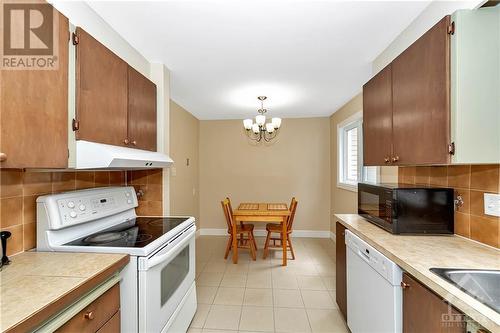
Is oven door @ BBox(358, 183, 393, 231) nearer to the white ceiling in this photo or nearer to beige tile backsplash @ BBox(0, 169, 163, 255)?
the white ceiling

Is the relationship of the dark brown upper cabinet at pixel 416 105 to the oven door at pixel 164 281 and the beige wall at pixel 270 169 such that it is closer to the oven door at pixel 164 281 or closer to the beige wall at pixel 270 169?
the oven door at pixel 164 281

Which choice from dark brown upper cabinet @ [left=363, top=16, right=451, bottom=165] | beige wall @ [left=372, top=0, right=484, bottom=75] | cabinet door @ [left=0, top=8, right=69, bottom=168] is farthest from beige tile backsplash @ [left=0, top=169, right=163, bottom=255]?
beige wall @ [left=372, top=0, right=484, bottom=75]

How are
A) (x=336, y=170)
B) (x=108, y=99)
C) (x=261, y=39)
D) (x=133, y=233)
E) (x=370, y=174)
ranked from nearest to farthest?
(x=108, y=99)
(x=133, y=233)
(x=261, y=39)
(x=370, y=174)
(x=336, y=170)

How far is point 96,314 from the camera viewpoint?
1.06 metres

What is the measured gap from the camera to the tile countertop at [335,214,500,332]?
77 cm

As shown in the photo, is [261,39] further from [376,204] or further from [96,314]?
[96,314]

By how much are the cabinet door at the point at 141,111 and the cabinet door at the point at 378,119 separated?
6.06ft

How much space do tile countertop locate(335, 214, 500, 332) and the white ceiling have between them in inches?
57.9

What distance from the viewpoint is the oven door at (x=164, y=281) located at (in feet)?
4.33

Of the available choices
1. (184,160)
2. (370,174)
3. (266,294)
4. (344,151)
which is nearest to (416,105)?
(370,174)

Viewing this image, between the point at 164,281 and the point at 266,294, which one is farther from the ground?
the point at 164,281

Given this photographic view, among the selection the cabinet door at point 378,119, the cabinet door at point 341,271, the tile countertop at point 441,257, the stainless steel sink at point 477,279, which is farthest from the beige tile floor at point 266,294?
the cabinet door at point 378,119

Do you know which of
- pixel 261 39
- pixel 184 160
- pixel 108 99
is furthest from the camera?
pixel 184 160

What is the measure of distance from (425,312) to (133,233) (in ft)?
5.60
